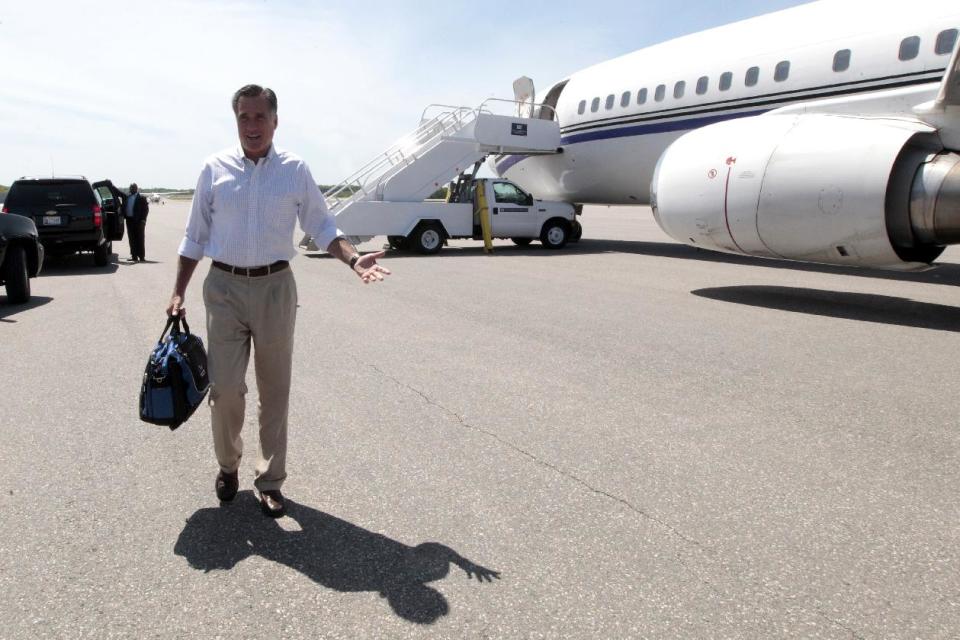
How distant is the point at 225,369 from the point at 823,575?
8.75 feet

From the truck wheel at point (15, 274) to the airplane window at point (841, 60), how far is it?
473 inches

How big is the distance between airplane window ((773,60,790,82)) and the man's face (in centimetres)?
1107

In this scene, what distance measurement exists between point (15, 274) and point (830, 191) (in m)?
10.3

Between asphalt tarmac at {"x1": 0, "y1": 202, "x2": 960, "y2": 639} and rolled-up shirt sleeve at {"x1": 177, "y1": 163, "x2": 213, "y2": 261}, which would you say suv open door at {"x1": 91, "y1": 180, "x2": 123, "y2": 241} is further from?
rolled-up shirt sleeve at {"x1": 177, "y1": 163, "x2": 213, "y2": 261}

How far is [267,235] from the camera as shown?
3.22m

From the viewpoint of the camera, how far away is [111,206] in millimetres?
16984

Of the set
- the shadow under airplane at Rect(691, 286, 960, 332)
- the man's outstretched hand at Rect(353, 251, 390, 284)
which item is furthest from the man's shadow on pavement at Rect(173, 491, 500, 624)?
the shadow under airplane at Rect(691, 286, 960, 332)

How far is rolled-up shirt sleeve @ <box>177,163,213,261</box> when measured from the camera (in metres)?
3.22

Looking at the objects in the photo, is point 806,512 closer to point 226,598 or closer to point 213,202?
point 226,598

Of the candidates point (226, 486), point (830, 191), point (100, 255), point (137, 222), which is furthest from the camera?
point (137, 222)

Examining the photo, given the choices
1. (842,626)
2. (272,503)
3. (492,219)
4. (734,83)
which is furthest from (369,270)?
(492,219)

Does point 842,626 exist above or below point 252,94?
below

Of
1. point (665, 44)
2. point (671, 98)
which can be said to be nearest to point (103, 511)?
point (671, 98)

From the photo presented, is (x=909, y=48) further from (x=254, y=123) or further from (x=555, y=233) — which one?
(x=254, y=123)
